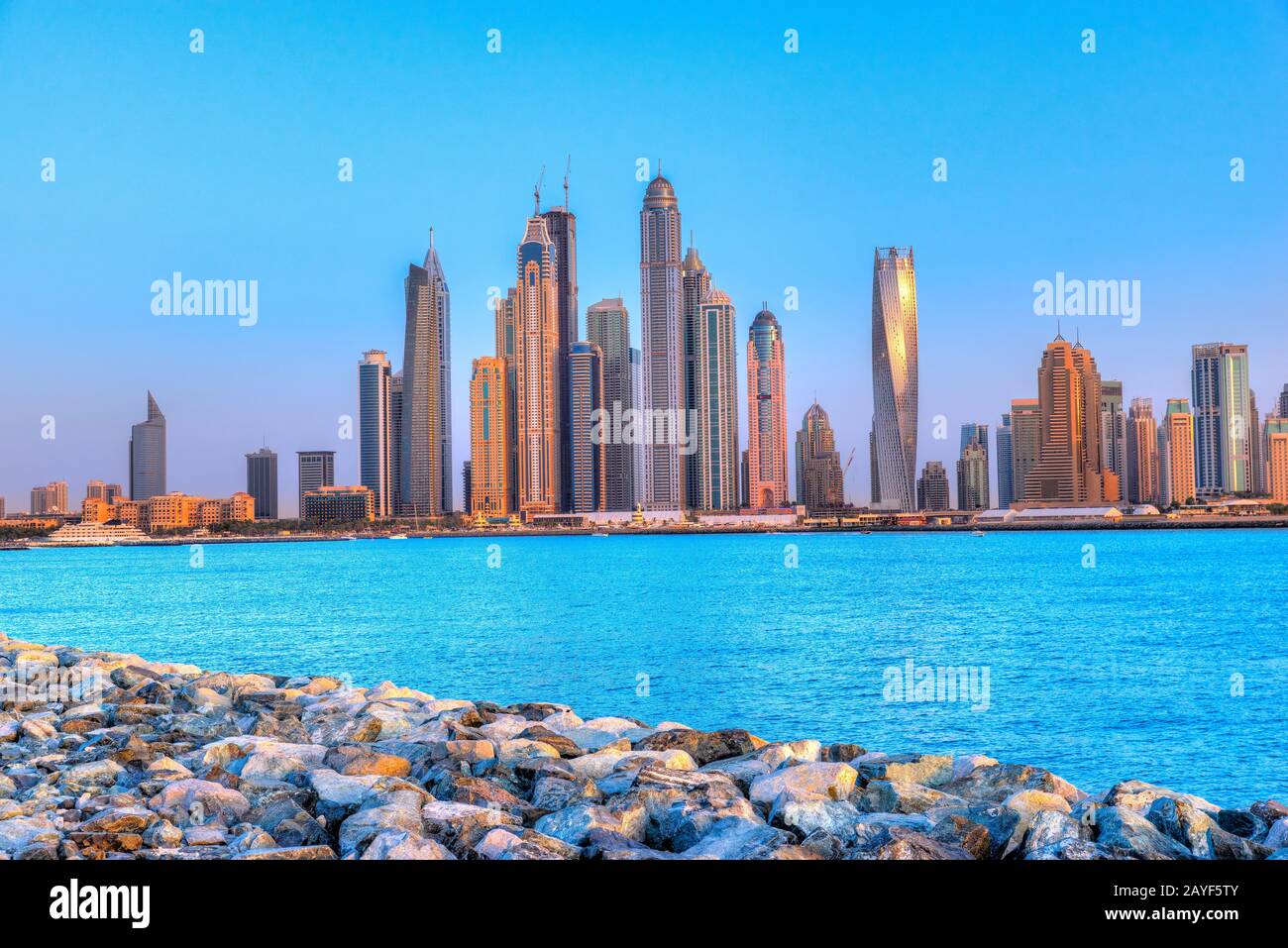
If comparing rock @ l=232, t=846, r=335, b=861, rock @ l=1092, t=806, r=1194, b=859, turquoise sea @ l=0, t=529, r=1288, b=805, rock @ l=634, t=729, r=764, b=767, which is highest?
rock @ l=232, t=846, r=335, b=861

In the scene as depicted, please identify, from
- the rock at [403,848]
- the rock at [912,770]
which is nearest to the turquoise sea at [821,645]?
the rock at [912,770]

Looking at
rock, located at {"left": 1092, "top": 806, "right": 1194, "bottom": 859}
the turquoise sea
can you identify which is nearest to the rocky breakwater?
rock, located at {"left": 1092, "top": 806, "right": 1194, "bottom": 859}

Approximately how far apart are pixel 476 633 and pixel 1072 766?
74.4 feet

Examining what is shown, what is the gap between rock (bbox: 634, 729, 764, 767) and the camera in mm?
8719

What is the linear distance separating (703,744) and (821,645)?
71.1 ft

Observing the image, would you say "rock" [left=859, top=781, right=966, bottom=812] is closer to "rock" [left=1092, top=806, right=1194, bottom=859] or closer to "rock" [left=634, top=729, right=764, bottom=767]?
"rock" [left=1092, top=806, right=1194, bottom=859]

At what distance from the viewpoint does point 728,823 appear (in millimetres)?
6059

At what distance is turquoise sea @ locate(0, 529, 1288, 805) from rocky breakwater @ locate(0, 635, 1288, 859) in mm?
7456

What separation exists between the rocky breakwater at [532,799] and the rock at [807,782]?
0.05 feet

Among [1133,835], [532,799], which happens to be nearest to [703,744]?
[532,799]

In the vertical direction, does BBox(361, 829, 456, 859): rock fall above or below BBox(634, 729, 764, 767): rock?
above

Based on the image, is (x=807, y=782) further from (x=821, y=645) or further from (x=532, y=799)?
(x=821, y=645)

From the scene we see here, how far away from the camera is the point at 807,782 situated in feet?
23.4
